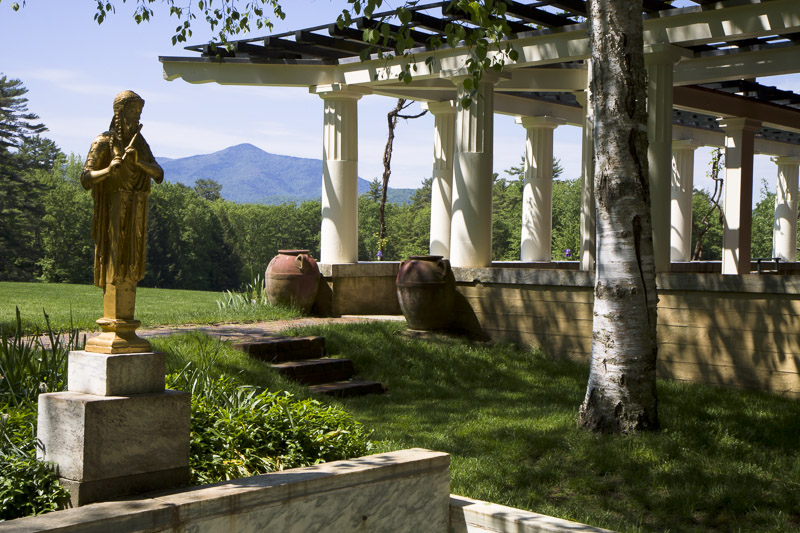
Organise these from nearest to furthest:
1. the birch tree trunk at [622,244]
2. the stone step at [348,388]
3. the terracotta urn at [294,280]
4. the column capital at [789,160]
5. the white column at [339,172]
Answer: the birch tree trunk at [622,244] → the stone step at [348,388] → the terracotta urn at [294,280] → the white column at [339,172] → the column capital at [789,160]

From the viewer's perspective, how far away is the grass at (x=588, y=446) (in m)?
6.31

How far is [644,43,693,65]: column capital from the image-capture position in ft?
38.0

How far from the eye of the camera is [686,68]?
14453mm

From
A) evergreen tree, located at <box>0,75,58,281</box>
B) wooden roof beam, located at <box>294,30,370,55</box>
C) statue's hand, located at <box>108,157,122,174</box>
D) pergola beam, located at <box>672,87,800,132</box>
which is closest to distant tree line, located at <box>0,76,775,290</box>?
evergreen tree, located at <box>0,75,58,281</box>

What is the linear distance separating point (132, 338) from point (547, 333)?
7.88 metres

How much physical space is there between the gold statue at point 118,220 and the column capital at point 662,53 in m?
8.33

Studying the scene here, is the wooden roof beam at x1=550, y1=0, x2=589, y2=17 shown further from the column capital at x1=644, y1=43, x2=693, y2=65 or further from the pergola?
the column capital at x1=644, y1=43, x2=693, y2=65

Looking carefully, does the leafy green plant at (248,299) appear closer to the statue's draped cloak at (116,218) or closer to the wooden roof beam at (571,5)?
the wooden roof beam at (571,5)

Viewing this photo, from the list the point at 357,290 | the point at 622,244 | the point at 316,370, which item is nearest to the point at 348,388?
the point at 316,370

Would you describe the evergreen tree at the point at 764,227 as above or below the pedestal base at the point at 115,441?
above

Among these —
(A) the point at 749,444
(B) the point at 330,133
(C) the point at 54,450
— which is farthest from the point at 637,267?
(B) the point at 330,133

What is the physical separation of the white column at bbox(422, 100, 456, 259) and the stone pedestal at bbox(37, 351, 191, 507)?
1106 cm

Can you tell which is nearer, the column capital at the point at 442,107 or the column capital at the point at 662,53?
the column capital at the point at 662,53

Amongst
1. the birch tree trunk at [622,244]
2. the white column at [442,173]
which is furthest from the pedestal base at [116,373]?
the white column at [442,173]
